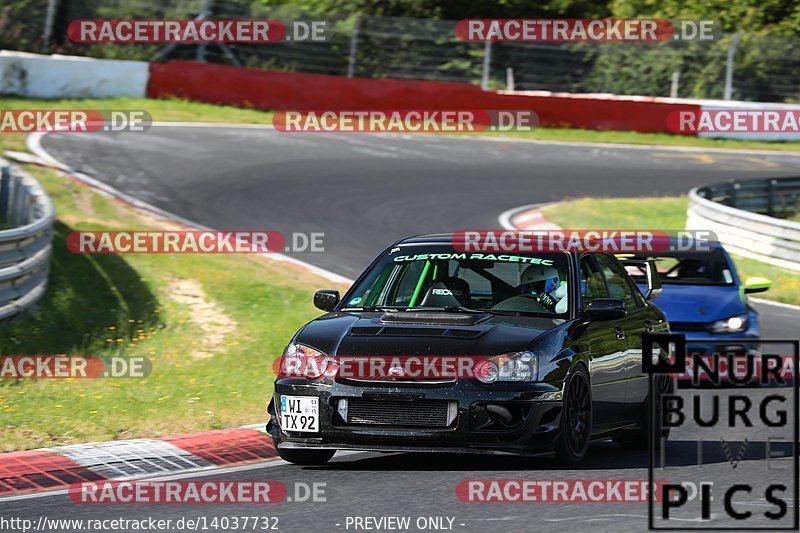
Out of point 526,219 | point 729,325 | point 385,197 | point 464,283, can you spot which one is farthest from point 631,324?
point 385,197

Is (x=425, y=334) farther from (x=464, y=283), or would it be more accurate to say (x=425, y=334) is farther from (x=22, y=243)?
(x=22, y=243)

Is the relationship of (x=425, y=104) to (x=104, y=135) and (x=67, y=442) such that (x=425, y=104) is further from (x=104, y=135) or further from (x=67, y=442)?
(x=67, y=442)

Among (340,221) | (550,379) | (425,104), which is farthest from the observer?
(425,104)

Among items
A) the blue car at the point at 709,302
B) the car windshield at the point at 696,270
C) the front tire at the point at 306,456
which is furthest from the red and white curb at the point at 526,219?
the front tire at the point at 306,456

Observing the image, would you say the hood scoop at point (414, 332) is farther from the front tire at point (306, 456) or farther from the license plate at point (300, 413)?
the front tire at point (306, 456)

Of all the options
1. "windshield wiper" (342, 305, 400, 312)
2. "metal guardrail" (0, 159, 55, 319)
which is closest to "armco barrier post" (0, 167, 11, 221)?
"metal guardrail" (0, 159, 55, 319)

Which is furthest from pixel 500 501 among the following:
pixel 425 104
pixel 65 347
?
pixel 425 104

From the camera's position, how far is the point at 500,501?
709 centimetres

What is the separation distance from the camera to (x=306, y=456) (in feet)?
27.1

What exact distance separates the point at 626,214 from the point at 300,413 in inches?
623

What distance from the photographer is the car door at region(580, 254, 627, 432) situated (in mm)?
8542

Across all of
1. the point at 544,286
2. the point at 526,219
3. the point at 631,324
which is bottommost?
the point at 526,219

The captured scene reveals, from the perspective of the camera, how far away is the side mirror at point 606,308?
332 inches

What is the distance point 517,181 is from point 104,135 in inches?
312
